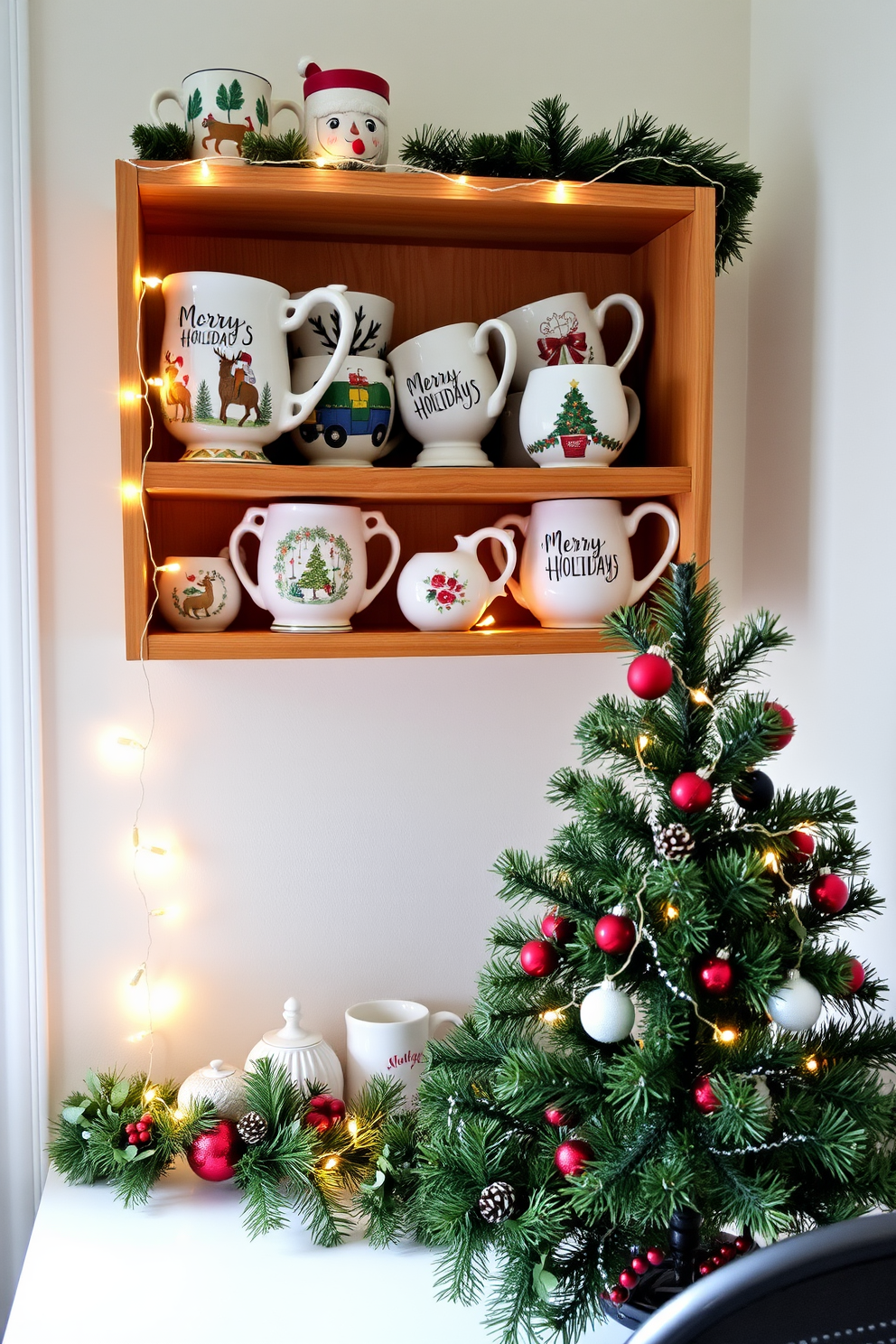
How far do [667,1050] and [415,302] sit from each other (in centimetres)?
80

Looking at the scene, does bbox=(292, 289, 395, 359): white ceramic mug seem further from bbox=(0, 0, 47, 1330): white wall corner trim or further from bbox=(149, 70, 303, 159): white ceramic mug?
bbox=(0, 0, 47, 1330): white wall corner trim

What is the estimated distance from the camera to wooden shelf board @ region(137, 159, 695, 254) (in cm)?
96

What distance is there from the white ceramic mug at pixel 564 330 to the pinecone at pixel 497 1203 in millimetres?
726

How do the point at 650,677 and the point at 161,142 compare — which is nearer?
the point at 650,677

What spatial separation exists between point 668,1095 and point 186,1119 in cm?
53

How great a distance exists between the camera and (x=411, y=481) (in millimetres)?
989

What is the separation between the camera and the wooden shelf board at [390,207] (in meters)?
0.96

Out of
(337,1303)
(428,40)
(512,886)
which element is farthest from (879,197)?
(337,1303)

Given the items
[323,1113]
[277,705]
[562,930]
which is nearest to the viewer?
[562,930]

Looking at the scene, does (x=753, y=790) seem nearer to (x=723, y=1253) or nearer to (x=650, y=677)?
(x=650, y=677)

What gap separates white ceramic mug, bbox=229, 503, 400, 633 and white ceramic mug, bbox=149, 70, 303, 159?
321mm

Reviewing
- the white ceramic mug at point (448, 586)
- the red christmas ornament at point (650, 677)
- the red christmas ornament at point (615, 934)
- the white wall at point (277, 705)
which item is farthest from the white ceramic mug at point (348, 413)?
the red christmas ornament at point (615, 934)

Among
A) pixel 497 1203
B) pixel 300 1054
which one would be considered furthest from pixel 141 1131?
pixel 497 1203

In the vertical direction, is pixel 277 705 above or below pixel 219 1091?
above
